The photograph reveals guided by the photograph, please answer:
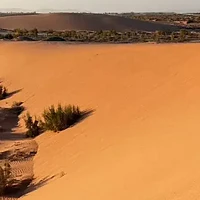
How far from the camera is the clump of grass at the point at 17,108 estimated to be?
21.7 m

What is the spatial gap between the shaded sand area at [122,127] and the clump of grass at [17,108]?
12.5 inches

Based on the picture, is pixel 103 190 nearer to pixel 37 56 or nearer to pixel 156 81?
pixel 156 81

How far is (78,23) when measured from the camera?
95.2 meters

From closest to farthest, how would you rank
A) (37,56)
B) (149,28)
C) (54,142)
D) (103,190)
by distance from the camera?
(103,190), (54,142), (37,56), (149,28)

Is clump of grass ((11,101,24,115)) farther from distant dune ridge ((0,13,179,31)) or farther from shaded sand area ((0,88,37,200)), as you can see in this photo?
distant dune ridge ((0,13,179,31))

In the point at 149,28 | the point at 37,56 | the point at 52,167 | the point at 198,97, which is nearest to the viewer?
the point at 52,167

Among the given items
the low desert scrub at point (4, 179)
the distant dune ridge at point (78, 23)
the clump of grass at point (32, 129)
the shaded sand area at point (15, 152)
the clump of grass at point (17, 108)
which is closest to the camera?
the low desert scrub at point (4, 179)

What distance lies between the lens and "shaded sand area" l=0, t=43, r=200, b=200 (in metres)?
9.34

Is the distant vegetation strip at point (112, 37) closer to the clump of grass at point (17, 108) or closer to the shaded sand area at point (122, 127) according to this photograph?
the shaded sand area at point (122, 127)

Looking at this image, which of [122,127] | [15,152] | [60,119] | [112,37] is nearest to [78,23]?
[112,37]

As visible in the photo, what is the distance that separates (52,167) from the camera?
13.1 metres

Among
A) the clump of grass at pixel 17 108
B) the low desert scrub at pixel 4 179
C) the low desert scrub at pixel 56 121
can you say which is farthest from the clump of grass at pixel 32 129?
the low desert scrub at pixel 4 179

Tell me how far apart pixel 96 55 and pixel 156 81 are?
402 inches

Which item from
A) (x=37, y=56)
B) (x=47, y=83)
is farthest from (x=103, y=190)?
(x=37, y=56)
